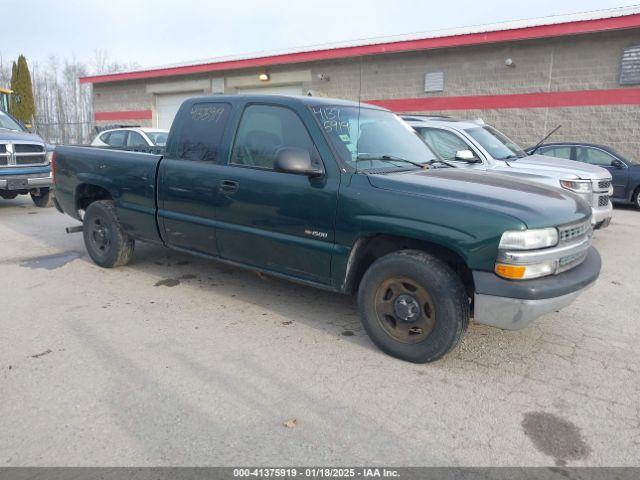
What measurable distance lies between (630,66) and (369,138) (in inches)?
470

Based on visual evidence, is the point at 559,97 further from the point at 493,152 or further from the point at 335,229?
the point at 335,229

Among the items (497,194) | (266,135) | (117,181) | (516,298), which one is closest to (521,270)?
(516,298)

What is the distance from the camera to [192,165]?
15.3ft

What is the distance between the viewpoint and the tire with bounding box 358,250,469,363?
3.34 m

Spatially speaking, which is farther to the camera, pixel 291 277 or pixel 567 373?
pixel 291 277

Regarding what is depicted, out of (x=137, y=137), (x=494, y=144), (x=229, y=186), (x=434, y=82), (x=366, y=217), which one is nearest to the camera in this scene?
(x=366, y=217)

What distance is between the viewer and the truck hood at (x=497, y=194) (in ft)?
10.7

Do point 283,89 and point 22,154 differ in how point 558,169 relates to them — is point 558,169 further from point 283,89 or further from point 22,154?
point 283,89

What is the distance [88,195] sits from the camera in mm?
6004

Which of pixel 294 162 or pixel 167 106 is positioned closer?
pixel 294 162

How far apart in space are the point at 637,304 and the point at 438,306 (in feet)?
9.34

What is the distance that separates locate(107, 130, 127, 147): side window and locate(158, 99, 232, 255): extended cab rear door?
598 cm

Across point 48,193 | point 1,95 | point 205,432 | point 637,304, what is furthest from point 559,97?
point 1,95

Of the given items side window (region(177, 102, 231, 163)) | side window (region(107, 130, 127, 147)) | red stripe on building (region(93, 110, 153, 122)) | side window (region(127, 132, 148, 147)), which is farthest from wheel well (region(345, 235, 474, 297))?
red stripe on building (region(93, 110, 153, 122))
